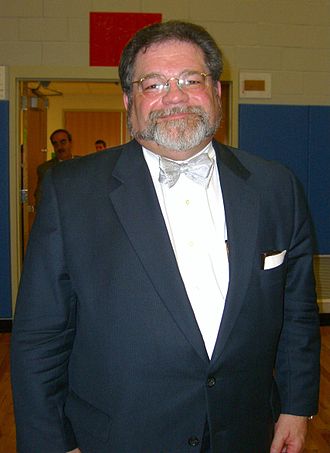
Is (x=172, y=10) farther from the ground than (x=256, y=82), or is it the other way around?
(x=172, y=10)

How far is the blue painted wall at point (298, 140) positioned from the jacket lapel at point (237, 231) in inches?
132

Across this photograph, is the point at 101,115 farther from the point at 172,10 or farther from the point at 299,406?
the point at 299,406

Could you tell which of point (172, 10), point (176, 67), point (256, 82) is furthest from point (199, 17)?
point (176, 67)

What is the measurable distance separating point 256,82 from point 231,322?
3.72m

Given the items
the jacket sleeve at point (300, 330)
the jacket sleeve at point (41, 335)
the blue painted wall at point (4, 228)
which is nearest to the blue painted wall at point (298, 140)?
the blue painted wall at point (4, 228)

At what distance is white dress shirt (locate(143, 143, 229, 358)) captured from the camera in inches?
49.0

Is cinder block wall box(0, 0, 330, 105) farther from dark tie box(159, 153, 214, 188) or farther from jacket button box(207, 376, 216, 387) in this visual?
jacket button box(207, 376, 216, 387)

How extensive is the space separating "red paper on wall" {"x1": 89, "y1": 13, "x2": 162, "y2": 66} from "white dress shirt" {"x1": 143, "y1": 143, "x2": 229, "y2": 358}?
3397mm

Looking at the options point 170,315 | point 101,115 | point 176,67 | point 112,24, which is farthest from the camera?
point 101,115

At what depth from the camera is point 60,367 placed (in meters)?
1.27

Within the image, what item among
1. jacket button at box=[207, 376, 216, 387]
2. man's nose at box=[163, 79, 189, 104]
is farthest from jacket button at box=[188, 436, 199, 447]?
man's nose at box=[163, 79, 189, 104]

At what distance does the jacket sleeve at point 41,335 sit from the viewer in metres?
1.21

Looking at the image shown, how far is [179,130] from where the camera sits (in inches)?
50.3

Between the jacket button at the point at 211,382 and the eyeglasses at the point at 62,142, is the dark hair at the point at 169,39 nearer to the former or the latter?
the jacket button at the point at 211,382
